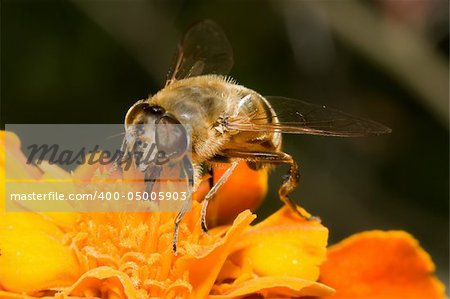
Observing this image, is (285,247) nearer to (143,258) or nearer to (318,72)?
(143,258)

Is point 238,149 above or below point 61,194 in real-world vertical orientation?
above

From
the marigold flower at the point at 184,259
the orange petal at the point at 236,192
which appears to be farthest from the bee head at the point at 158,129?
the orange petal at the point at 236,192

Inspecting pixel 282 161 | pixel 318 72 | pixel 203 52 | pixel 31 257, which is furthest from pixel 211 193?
pixel 318 72

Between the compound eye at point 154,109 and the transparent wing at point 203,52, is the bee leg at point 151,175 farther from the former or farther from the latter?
the transparent wing at point 203,52

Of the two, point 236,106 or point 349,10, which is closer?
point 236,106

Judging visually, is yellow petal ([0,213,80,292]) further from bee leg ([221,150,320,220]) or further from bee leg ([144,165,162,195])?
bee leg ([221,150,320,220])

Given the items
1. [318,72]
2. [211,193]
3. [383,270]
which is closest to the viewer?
[211,193]

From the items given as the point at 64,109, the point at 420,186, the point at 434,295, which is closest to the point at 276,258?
the point at 434,295

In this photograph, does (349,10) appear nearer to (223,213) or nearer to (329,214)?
(329,214)
